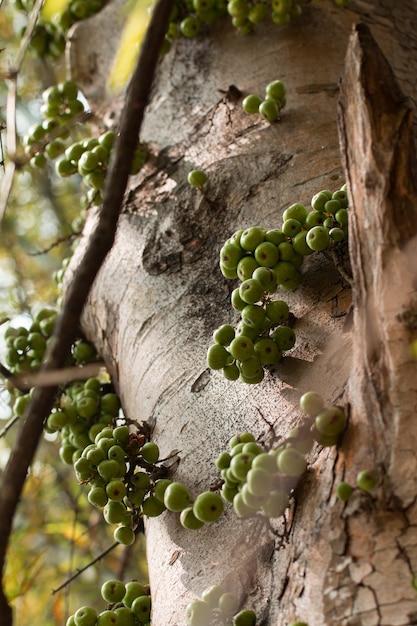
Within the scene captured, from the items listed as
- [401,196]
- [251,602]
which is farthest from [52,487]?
[401,196]

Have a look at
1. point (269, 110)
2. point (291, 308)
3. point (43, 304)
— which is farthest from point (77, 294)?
point (43, 304)

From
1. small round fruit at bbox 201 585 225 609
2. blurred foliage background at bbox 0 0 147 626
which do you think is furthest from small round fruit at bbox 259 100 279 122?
blurred foliage background at bbox 0 0 147 626

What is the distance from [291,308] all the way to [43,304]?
305 cm

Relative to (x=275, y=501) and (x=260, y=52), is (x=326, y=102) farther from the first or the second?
(x=275, y=501)

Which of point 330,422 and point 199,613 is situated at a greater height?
point 330,422

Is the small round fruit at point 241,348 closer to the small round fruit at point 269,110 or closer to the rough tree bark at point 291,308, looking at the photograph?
the rough tree bark at point 291,308

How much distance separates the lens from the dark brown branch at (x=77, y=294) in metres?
0.96

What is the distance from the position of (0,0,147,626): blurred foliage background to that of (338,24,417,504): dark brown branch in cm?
277

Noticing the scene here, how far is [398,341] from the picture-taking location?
4.14ft

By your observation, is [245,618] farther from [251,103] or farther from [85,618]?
[251,103]

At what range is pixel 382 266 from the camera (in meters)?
1.30

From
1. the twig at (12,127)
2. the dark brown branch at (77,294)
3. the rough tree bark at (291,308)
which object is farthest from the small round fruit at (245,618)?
the twig at (12,127)

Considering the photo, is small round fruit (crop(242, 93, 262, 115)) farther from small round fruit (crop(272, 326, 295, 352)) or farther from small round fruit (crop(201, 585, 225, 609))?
small round fruit (crop(201, 585, 225, 609))

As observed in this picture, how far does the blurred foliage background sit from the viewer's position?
4160 millimetres
